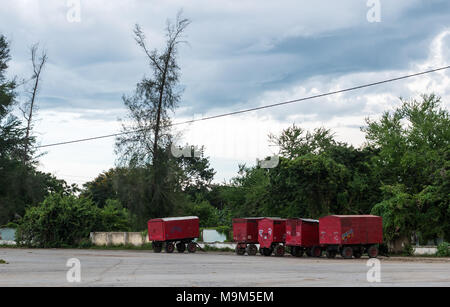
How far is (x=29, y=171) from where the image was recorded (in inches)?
2392

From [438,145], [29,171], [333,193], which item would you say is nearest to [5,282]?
[333,193]

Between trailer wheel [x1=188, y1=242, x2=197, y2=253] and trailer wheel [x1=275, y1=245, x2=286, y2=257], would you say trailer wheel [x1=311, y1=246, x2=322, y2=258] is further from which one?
trailer wheel [x1=188, y1=242, x2=197, y2=253]

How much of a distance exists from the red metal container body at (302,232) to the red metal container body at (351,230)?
146cm

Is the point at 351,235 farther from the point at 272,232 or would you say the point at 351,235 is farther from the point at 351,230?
the point at 272,232

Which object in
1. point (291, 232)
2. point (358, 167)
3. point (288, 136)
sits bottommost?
point (291, 232)

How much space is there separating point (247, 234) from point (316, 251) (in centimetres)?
516

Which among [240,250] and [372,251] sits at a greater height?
[372,251]

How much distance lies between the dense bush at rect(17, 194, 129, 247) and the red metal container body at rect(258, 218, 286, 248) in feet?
70.1

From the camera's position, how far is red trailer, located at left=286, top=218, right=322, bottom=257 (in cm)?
3644

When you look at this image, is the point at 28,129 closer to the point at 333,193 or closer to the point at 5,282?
the point at 333,193

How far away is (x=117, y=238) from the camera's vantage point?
52.3 m

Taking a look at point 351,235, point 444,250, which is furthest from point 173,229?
point 444,250

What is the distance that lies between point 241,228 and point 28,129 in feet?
103

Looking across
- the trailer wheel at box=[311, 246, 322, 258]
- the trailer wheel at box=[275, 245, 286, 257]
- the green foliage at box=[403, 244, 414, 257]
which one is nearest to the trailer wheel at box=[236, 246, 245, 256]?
the trailer wheel at box=[275, 245, 286, 257]
